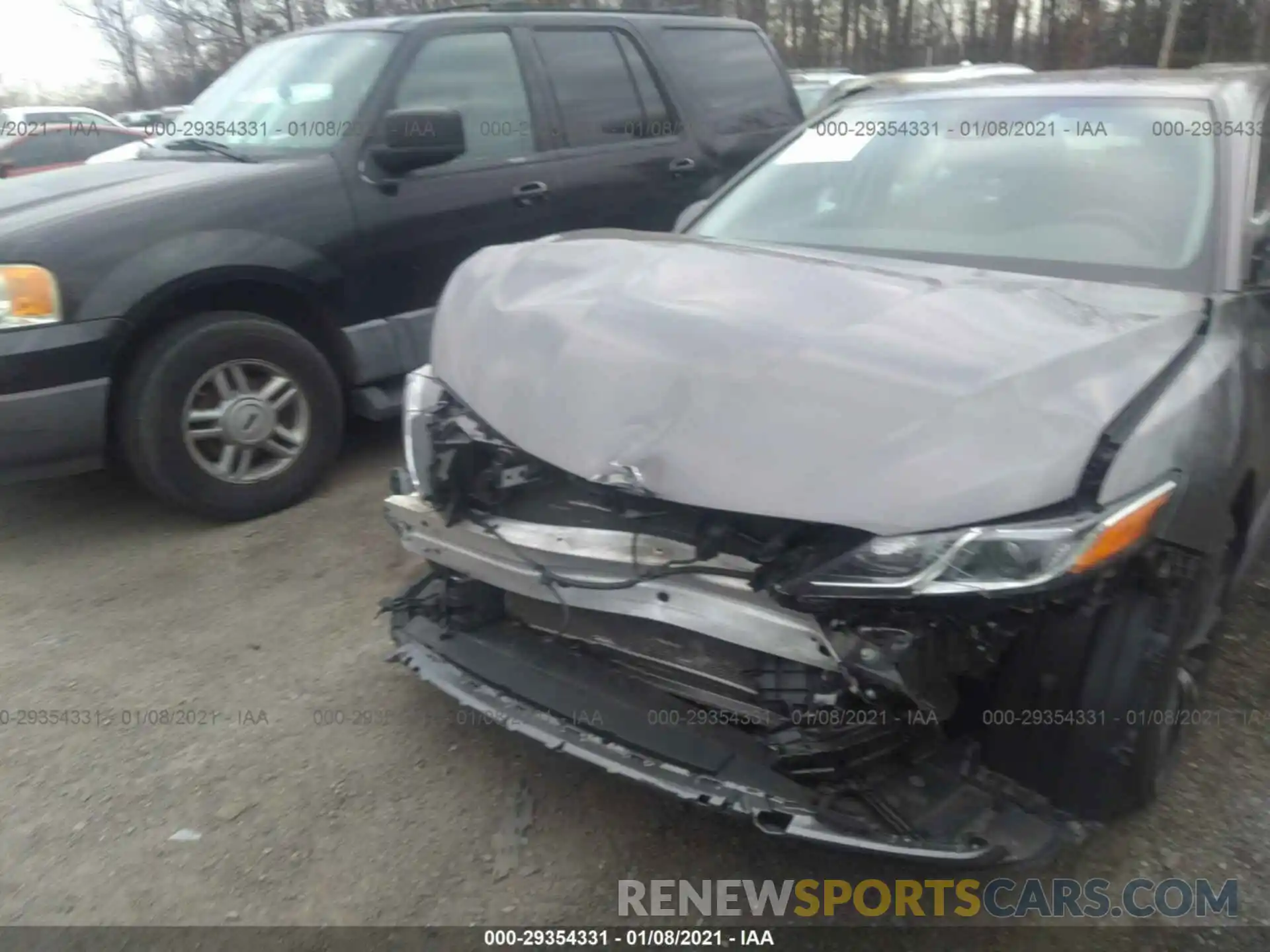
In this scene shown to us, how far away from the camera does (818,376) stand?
213cm

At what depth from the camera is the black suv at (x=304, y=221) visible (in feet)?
12.1

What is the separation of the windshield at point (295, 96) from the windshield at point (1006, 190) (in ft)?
6.29

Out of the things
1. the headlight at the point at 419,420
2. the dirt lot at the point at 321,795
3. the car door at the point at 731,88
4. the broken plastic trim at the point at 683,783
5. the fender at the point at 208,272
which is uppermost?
the car door at the point at 731,88

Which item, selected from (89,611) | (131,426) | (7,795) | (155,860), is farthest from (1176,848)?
(131,426)

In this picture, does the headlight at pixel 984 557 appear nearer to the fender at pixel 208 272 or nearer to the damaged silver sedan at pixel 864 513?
the damaged silver sedan at pixel 864 513

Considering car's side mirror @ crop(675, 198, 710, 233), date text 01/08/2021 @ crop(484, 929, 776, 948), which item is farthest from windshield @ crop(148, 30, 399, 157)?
date text 01/08/2021 @ crop(484, 929, 776, 948)

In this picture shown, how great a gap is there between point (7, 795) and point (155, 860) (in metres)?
0.57

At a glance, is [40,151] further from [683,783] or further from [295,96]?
[683,783]

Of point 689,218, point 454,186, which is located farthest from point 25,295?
point 689,218

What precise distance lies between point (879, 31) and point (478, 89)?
28.5 m

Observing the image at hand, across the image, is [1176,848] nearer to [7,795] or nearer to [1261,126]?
[1261,126]

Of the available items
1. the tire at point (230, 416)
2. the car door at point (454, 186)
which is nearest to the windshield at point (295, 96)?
the car door at point (454, 186)

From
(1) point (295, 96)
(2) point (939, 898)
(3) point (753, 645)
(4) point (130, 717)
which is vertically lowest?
(2) point (939, 898)

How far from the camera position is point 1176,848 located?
2387mm
